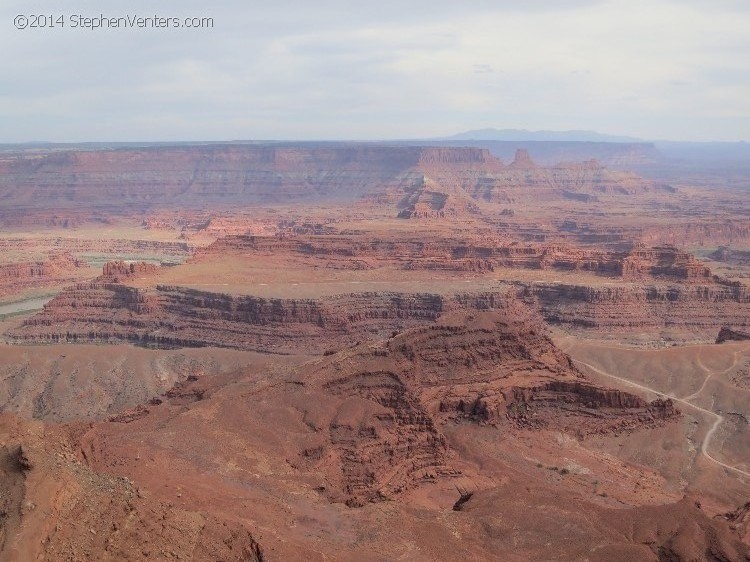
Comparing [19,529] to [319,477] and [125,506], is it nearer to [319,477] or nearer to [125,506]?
[125,506]

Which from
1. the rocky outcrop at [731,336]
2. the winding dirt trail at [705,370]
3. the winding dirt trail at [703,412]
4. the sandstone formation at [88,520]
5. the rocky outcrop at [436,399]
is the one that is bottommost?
the winding dirt trail at [703,412]

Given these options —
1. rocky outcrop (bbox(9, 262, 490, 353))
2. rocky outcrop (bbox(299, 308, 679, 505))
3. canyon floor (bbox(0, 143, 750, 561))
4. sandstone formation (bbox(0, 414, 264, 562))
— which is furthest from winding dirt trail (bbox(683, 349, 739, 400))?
sandstone formation (bbox(0, 414, 264, 562))

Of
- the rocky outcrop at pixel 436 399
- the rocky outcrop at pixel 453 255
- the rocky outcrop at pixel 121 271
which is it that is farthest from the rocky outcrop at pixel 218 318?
the rocky outcrop at pixel 436 399

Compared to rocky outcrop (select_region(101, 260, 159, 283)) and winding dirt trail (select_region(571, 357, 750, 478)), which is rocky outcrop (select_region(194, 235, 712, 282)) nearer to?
rocky outcrop (select_region(101, 260, 159, 283))

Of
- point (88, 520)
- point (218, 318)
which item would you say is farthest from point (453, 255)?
point (88, 520)

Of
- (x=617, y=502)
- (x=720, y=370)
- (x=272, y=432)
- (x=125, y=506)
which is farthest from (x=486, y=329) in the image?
(x=125, y=506)

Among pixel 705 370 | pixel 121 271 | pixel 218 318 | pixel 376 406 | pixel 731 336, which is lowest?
pixel 705 370

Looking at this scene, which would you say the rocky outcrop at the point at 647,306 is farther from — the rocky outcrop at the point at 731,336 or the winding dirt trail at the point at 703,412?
the winding dirt trail at the point at 703,412

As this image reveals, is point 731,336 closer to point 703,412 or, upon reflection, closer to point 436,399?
point 703,412

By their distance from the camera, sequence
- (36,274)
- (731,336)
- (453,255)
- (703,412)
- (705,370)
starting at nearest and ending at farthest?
(703,412), (705,370), (731,336), (453,255), (36,274)
